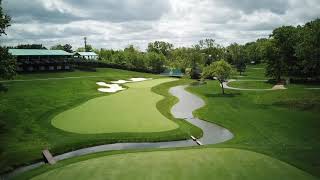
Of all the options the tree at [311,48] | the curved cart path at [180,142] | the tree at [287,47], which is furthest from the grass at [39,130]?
the tree at [287,47]

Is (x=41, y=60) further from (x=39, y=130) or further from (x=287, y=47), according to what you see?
(x=39, y=130)

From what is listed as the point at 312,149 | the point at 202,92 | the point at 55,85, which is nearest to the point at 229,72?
the point at 202,92

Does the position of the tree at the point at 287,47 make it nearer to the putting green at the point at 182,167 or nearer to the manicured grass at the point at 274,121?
the manicured grass at the point at 274,121

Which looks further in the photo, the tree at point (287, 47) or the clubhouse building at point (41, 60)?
the clubhouse building at point (41, 60)

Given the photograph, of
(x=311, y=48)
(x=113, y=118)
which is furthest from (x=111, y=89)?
(x=311, y=48)

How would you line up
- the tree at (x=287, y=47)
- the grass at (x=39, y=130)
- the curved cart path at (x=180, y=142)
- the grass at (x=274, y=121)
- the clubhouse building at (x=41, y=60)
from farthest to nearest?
the clubhouse building at (x=41, y=60), the tree at (x=287, y=47), the grass at (x=39, y=130), the curved cart path at (x=180, y=142), the grass at (x=274, y=121)

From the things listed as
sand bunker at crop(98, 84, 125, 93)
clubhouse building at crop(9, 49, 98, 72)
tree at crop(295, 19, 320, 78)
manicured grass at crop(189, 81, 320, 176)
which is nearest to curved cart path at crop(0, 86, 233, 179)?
manicured grass at crop(189, 81, 320, 176)
